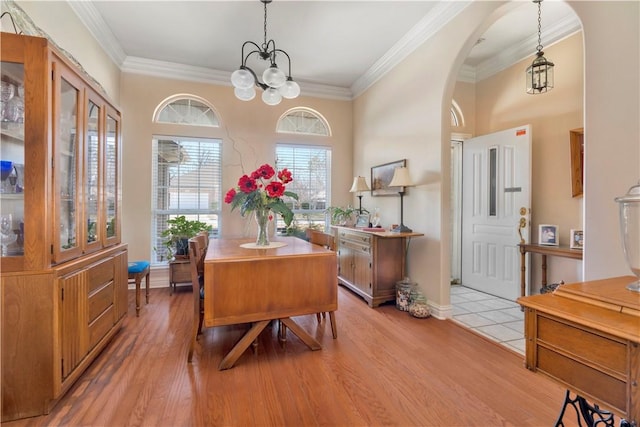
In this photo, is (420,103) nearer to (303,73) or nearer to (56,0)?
(303,73)

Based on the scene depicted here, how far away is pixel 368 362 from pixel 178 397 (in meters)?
1.24

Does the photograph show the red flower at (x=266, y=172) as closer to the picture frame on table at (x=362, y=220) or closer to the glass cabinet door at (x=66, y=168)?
the glass cabinet door at (x=66, y=168)

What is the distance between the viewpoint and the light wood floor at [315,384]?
153 cm

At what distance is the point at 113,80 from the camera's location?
3.61 meters

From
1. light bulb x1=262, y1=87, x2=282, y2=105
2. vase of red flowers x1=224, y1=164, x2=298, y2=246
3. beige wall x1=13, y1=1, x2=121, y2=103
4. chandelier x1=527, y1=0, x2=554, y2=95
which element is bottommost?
vase of red flowers x1=224, y1=164, x2=298, y2=246

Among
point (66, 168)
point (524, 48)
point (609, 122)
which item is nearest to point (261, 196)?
→ point (66, 168)

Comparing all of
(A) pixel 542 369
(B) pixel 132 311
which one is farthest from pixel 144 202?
(A) pixel 542 369

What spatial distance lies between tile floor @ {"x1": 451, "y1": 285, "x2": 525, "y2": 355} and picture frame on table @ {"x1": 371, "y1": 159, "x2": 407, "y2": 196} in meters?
1.51

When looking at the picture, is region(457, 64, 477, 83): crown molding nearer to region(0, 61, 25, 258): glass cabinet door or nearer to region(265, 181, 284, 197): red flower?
region(265, 181, 284, 197): red flower

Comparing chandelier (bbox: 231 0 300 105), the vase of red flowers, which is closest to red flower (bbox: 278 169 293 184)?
the vase of red flowers

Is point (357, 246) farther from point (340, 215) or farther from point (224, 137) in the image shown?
point (224, 137)

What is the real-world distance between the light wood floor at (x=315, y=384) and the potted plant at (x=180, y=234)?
1310 mm

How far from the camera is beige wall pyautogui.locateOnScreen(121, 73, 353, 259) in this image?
3895 millimetres

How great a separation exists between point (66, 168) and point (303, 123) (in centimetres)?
340
